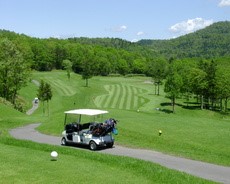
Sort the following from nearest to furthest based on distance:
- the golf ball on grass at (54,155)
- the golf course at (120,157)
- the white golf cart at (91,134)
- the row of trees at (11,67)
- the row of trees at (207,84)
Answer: the golf course at (120,157) < the golf ball on grass at (54,155) < the white golf cart at (91,134) < the row of trees at (11,67) < the row of trees at (207,84)

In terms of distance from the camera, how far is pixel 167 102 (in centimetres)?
9931

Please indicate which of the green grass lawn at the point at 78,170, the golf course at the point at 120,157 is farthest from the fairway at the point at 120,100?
the green grass lawn at the point at 78,170

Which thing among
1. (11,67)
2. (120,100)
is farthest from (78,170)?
(120,100)

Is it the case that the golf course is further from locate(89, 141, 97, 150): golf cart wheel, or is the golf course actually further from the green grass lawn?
locate(89, 141, 97, 150): golf cart wheel

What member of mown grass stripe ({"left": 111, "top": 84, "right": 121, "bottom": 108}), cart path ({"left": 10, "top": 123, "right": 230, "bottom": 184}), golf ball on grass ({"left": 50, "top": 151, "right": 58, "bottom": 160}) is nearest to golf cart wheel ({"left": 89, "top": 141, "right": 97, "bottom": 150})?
cart path ({"left": 10, "top": 123, "right": 230, "bottom": 184})

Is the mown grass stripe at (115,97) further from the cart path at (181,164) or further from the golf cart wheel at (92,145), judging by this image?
the golf cart wheel at (92,145)

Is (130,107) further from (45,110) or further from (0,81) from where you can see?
(0,81)

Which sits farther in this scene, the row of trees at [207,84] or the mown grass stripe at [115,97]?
the row of trees at [207,84]

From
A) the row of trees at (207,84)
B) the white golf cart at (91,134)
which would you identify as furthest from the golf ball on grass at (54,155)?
the row of trees at (207,84)

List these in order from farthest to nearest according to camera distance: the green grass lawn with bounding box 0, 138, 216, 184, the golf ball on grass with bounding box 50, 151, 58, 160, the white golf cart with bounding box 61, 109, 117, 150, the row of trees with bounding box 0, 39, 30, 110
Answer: the row of trees with bounding box 0, 39, 30, 110
the white golf cart with bounding box 61, 109, 117, 150
the golf ball on grass with bounding box 50, 151, 58, 160
the green grass lawn with bounding box 0, 138, 216, 184

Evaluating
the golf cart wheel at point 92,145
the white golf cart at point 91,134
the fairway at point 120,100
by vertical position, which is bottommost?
the fairway at point 120,100

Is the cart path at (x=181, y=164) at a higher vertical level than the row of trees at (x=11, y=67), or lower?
lower

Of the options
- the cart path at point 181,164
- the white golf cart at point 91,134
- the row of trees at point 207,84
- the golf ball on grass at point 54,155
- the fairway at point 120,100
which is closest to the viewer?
the golf ball on grass at point 54,155

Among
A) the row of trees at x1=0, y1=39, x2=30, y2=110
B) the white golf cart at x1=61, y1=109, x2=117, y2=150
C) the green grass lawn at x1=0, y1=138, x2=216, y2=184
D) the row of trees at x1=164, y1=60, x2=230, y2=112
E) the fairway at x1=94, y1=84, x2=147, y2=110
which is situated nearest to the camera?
the green grass lawn at x1=0, y1=138, x2=216, y2=184
